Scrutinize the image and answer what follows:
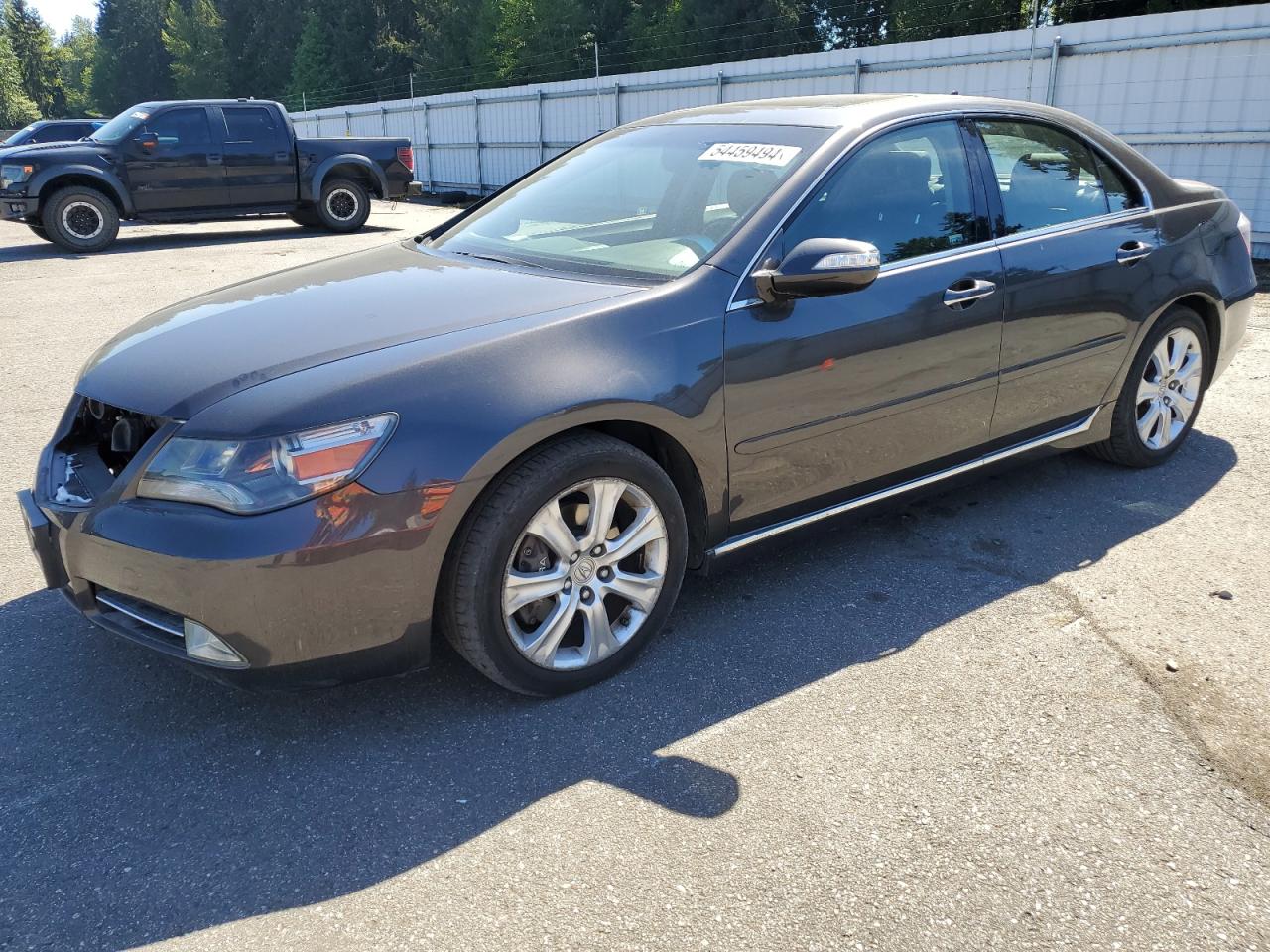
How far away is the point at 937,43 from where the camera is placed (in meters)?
13.2

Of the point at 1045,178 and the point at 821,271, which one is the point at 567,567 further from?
the point at 1045,178

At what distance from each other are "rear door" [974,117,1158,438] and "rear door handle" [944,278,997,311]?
118 millimetres

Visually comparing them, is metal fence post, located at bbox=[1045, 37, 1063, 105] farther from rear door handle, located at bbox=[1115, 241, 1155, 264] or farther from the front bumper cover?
the front bumper cover

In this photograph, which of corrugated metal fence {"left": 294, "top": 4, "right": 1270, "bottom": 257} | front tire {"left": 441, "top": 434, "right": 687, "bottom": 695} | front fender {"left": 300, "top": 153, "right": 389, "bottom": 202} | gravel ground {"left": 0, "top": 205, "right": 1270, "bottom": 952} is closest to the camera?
gravel ground {"left": 0, "top": 205, "right": 1270, "bottom": 952}

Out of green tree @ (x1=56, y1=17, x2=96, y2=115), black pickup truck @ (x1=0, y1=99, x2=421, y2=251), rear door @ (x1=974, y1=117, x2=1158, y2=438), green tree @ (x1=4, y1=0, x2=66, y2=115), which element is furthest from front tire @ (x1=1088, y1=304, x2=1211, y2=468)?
green tree @ (x1=56, y1=17, x2=96, y2=115)

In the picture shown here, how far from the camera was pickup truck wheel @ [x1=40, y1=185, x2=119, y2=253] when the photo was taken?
544 inches

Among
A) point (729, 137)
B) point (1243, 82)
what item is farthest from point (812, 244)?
point (1243, 82)

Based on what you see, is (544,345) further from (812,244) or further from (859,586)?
(859,586)

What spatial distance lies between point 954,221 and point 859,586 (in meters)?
1.34

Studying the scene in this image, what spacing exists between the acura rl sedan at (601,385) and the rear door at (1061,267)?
0.6 inches

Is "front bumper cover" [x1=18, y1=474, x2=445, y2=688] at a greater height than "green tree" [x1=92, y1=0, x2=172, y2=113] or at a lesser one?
lesser

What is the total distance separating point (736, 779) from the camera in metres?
2.72

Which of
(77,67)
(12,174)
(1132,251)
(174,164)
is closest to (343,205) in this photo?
(174,164)

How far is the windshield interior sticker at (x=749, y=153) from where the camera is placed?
3.59 m
